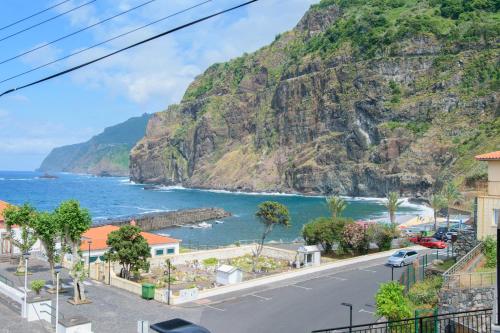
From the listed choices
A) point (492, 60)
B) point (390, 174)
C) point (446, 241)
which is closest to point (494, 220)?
point (446, 241)

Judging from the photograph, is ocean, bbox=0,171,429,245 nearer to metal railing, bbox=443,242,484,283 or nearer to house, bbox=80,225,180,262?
house, bbox=80,225,180,262

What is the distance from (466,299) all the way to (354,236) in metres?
28.0

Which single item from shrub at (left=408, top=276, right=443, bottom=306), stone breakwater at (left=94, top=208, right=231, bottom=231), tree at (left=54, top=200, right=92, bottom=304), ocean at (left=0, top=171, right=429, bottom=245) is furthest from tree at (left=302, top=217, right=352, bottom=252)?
stone breakwater at (left=94, top=208, right=231, bottom=231)

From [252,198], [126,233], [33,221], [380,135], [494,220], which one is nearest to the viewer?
[494,220]

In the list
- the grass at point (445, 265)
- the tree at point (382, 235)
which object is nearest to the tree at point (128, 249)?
the grass at point (445, 265)

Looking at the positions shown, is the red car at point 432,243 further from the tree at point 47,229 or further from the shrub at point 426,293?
the tree at point 47,229

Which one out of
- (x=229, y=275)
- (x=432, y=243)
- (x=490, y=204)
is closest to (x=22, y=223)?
(x=229, y=275)

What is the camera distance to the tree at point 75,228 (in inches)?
1150

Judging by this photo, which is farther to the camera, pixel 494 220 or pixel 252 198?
pixel 252 198

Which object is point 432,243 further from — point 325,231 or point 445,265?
point 445,265

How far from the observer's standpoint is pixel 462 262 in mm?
23859

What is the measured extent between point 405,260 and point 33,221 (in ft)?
92.0

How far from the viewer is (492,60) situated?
15438cm

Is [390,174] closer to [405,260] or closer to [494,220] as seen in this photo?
[405,260]
